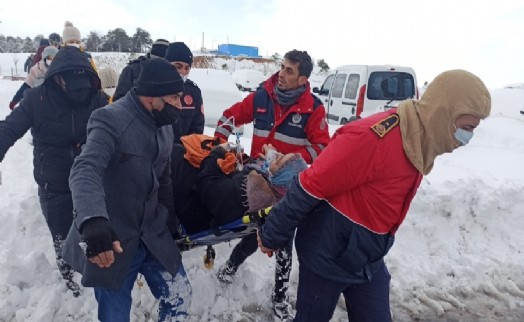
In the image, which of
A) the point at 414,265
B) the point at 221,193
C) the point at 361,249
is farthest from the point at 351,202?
the point at 414,265

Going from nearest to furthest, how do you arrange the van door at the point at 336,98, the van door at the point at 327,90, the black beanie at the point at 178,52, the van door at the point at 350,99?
the black beanie at the point at 178,52, the van door at the point at 350,99, the van door at the point at 336,98, the van door at the point at 327,90

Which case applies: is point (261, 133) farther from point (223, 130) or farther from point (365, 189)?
point (365, 189)

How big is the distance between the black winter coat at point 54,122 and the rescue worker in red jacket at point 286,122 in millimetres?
1113

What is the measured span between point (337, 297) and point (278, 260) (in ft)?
3.46

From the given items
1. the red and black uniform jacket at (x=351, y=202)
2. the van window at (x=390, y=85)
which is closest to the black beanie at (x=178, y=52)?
the red and black uniform jacket at (x=351, y=202)

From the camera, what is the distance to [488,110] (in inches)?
74.0

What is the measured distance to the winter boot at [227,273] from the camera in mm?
3588

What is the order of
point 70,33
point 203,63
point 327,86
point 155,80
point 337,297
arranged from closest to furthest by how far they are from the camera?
1. point 155,80
2. point 337,297
3. point 70,33
4. point 327,86
5. point 203,63

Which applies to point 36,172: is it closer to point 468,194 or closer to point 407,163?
point 407,163

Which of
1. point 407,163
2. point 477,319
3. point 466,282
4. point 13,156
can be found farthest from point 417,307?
point 13,156

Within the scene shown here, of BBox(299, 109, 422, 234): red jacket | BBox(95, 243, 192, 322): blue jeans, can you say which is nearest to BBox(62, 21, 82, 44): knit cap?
BBox(95, 243, 192, 322): blue jeans

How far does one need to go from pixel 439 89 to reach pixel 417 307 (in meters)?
2.60

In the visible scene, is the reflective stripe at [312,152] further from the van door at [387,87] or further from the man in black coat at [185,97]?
the van door at [387,87]

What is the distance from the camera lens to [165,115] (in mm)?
2197
